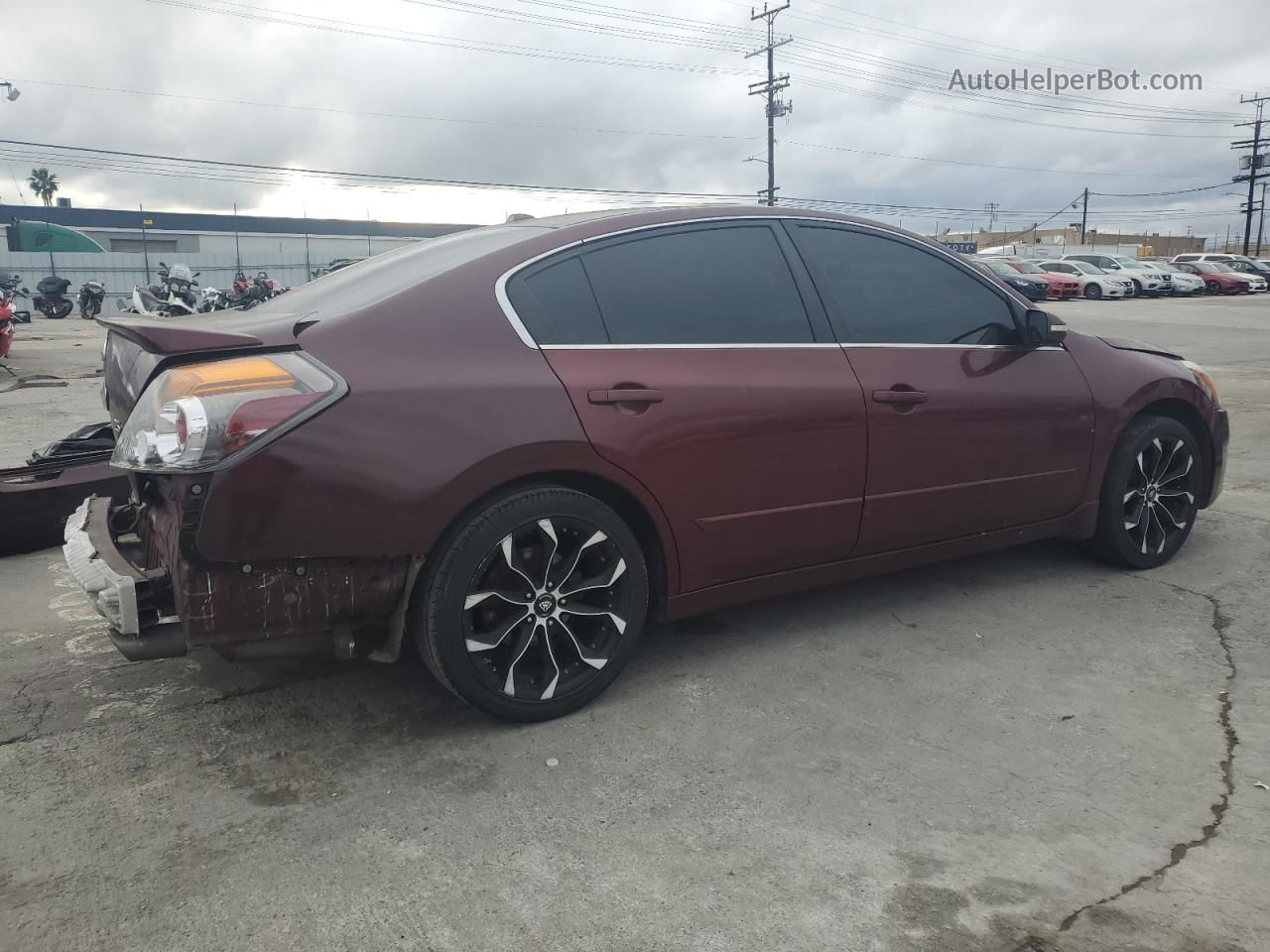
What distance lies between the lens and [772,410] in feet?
11.0

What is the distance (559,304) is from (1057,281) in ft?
116

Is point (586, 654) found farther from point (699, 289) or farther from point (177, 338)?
point (177, 338)

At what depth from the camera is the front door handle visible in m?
3.62

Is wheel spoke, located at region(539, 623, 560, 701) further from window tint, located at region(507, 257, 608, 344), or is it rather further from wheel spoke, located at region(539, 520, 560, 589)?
window tint, located at region(507, 257, 608, 344)

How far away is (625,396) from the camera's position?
10.2 feet

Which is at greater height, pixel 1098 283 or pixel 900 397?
pixel 1098 283

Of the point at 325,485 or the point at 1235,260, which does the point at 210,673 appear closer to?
the point at 325,485

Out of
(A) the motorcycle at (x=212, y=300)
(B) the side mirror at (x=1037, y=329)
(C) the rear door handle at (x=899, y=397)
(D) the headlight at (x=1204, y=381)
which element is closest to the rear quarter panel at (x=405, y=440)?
(C) the rear door handle at (x=899, y=397)

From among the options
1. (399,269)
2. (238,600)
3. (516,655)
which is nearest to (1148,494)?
(516,655)

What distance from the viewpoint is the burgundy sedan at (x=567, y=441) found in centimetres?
264

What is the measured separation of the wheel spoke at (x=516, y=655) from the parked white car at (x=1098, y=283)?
36.8 metres

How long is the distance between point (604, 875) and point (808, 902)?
0.47 m

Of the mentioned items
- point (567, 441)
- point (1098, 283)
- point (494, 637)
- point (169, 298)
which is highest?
point (1098, 283)

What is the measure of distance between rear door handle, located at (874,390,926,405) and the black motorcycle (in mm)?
28401
